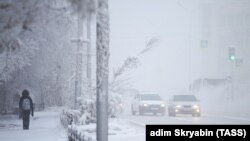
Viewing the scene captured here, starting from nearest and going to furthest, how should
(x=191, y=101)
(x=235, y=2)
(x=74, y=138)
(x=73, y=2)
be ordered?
(x=73, y=2)
(x=74, y=138)
(x=191, y=101)
(x=235, y=2)

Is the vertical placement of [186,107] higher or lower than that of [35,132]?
higher

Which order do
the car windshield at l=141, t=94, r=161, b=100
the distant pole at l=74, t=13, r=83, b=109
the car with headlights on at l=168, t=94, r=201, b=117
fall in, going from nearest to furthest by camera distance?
the distant pole at l=74, t=13, r=83, b=109 → the car with headlights on at l=168, t=94, r=201, b=117 → the car windshield at l=141, t=94, r=161, b=100

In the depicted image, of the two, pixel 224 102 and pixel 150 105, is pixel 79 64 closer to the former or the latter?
pixel 150 105

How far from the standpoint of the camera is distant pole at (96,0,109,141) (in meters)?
9.40

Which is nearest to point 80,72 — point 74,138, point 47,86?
point 74,138

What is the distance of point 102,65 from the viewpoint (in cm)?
964

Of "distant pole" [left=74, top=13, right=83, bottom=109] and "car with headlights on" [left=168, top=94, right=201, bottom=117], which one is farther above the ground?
"distant pole" [left=74, top=13, right=83, bottom=109]

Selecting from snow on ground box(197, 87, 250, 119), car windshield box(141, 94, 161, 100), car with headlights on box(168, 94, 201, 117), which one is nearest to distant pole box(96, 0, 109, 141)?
snow on ground box(197, 87, 250, 119)

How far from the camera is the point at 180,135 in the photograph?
11.9 meters

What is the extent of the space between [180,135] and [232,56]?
27.0 metres

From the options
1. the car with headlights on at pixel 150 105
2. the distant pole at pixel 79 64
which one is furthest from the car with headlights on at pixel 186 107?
the distant pole at pixel 79 64

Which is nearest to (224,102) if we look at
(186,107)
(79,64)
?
(186,107)

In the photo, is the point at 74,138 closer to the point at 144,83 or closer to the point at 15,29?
the point at 15,29

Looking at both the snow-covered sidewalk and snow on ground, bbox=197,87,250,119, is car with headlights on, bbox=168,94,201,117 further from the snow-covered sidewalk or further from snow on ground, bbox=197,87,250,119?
the snow-covered sidewalk
